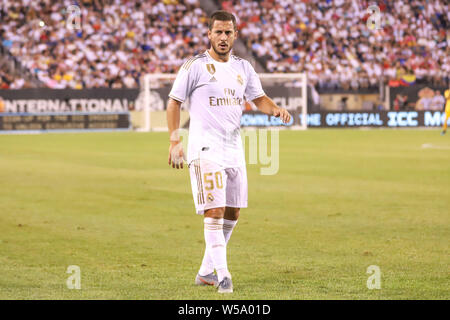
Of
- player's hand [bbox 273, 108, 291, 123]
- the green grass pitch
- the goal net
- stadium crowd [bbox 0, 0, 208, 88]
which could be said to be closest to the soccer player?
player's hand [bbox 273, 108, 291, 123]

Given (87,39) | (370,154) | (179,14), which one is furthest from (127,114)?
(370,154)

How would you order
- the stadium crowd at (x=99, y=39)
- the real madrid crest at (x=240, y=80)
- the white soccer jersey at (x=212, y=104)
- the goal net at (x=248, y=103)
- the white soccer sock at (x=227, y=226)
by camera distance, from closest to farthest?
the white soccer jersey at (x=212, y=104) → the real madrid crest at (x=240, y=80) → the white soccer sock at (x=227, y=226) → the goal net at (x=248, y=103) → the stadium crowd at (x=99, y=39)

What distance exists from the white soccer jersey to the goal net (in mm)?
30941

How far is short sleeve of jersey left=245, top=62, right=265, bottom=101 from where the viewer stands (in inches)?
298

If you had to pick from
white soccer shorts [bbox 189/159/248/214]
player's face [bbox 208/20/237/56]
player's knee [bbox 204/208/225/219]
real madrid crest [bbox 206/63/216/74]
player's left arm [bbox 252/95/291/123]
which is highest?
player's face [bbox 208/20/237/56]

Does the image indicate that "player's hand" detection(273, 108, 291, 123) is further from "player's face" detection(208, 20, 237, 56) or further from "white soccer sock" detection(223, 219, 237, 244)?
"white soccer sock" detection(223, 219, 237, 244)

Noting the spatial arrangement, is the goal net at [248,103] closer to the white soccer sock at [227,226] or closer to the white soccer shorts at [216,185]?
the white soccer sock at [227,226]

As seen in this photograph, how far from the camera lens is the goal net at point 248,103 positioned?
3953 cm

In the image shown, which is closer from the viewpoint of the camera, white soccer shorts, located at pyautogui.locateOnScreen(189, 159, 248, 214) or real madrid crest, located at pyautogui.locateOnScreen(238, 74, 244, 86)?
white soccer shorts, located at pyautogui.locateOnScreen(189, 159, 248, 214)

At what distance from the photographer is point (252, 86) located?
25.0 feet

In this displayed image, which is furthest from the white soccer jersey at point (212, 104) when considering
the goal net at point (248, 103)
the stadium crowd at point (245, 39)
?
the stadium crowd at point (245, 39)

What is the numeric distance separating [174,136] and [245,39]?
1557 inches
